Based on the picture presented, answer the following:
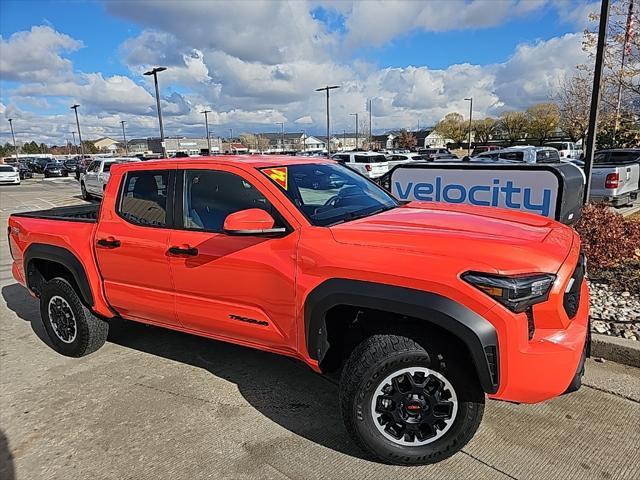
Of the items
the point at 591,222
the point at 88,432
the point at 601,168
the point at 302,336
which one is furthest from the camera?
the point at 601,168

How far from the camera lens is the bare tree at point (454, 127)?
8062cm

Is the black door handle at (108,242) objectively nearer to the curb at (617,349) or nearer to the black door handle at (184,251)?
the black door handle at (184,251)

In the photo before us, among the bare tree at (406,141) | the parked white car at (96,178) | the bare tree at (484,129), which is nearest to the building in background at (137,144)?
the bare tree at (406,141)

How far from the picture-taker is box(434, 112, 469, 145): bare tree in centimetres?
8062

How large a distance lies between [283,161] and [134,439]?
2.17 meters

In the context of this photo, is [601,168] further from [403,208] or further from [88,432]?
[88,432]

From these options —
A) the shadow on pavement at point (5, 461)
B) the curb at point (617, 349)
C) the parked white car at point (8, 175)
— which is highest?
the parked white car at point (8, 175)

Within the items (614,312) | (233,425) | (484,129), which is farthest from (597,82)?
(484,129)

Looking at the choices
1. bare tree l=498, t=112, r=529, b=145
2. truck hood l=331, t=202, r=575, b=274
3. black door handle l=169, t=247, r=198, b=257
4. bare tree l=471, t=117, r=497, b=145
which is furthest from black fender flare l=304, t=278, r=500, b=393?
bare tree l=471, t=117, r=497, b=145

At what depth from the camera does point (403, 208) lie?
3.44 meters

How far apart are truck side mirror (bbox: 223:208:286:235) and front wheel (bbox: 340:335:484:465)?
90 centimetres

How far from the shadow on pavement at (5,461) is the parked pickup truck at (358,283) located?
117 centimetres

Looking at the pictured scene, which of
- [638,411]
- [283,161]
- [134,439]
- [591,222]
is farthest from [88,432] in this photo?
[591,222]

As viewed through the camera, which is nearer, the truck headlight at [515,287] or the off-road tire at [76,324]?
the truck headlight at [515,287]
